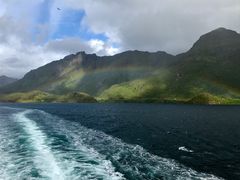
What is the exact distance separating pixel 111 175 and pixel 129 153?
610 inches

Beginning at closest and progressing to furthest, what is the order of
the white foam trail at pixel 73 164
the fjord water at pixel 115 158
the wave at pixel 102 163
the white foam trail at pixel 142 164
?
the white foam trail at pixel 73 164 → the wave at pixel 102 163 → the white foam trail at pixel 142 164 → the fjord water at pixel 115 158

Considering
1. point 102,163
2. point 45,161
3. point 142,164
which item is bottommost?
point 142,164

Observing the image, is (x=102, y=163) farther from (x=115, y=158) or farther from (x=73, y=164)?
(x=73, y=164)

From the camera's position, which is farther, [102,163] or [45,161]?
[45,161]

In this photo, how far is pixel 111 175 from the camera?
3912 centimetres

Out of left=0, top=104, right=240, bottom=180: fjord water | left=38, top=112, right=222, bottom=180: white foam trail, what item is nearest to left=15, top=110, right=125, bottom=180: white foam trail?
left=0, top=104, right=240, bottom=180: fjord water

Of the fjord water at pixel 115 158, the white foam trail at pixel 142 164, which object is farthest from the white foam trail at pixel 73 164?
the white foam trail at pixel 142 164

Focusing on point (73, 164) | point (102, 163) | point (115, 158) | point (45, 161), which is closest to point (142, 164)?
point (115, 158)

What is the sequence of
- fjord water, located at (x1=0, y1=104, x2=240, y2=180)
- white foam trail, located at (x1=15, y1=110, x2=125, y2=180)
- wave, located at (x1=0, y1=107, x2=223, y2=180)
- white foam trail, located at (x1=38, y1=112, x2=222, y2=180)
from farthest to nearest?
fjord water, located at (x1=0, y1=104, x2=240, y2=180), white foam trail, located at (x1=38, y1=112, x2=222, y2=180), wave, located at (x1=0, y1=107, x2=223, y2=180), white foam trail, located at (x1=15, y1=110, x2=125, y2=180)

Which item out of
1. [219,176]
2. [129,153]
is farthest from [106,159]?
[219,176]

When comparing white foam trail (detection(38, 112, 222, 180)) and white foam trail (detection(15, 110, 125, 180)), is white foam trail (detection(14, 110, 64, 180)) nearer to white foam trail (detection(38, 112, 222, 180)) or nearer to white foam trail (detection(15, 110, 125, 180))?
white foam trail (detection(15, 110, 125, 180))

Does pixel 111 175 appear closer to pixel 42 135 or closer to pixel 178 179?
pixel 178 179

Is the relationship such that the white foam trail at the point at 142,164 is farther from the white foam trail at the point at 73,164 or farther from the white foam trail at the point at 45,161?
the white foam trail at the point at 45,161

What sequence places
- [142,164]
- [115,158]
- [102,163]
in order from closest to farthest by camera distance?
[102,163], [142,164], [115,158]
